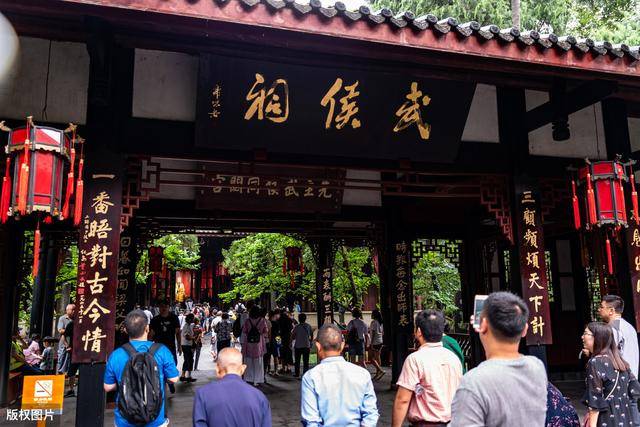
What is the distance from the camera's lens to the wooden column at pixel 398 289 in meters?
10.1

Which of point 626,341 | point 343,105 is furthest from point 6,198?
point 626,341

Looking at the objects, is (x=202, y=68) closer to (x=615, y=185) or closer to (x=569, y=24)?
(x=615, y=185)

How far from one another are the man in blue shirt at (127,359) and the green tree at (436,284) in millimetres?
14122

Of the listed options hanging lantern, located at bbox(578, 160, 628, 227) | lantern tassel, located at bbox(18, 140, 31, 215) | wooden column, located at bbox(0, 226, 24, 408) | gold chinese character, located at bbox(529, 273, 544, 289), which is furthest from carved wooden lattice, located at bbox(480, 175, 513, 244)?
wooden column, located at bbox(0, 226, 24, 408)

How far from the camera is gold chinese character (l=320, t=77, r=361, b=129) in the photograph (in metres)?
5.55

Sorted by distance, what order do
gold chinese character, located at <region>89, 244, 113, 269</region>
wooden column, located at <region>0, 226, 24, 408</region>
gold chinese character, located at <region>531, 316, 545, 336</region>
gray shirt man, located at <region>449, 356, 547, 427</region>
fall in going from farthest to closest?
1. wooden column, located at <region>0, 226, 24, 408</region>
2. gold chinese character, located at <region>531, 316, 545, 336</region>
3. gold chinese character, located at <region>89, 244, 113, 269</region>
4. gray shirt man, located at <region>449, 356, 547, 427</region>

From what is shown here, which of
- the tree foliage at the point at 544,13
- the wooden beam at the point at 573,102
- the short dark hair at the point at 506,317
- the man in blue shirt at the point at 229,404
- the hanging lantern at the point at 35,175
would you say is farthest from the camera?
the tree foliage at the point at 544,13

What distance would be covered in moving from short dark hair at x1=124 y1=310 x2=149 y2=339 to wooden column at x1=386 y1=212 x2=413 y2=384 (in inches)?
269

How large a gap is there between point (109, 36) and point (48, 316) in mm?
10496

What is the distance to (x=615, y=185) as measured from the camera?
586cm

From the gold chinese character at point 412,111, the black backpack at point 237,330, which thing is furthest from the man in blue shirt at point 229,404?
the black backpack at point 237,330

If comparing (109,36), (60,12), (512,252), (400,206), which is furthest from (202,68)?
(400,206)

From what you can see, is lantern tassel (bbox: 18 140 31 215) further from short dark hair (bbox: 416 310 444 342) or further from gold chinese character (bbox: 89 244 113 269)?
short dark hair (bbox: 416 310 444 342)

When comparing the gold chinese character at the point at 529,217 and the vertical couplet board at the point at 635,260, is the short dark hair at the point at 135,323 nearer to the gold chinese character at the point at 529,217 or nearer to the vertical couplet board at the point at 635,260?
the gold chinese character at the point at 529,217
